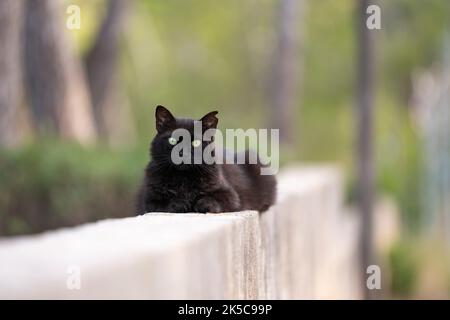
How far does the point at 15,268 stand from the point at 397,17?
30.7 metres

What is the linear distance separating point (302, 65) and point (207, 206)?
1251 inches

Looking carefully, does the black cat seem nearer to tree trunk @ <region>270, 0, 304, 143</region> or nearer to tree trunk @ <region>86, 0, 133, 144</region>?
tree trunk @ <region>86, 0, 133, 144</region>

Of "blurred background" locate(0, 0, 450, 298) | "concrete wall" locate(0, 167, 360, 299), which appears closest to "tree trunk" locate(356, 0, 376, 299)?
"blurred background" locate(0, 0, 450, 298)

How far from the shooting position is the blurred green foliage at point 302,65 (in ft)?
108

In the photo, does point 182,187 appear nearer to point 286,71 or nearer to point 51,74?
A: point 51,74

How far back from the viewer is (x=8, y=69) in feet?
39.9

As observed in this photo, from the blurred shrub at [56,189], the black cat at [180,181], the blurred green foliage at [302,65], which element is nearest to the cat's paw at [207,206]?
the black cat at [180,181]

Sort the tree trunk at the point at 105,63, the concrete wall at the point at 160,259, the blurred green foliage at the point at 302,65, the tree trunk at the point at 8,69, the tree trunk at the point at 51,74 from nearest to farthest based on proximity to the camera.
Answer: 1. the concrete wall at the point at 160,259
2. the tree trunk at the point at 8,69
3. the tree trunk at the point at 51,74
4. the tree trunk at the point at 105,63
5. the blurred green foliage at the point at 302,65

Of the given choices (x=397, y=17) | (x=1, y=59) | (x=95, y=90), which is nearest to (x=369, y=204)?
(x=95, y=90)

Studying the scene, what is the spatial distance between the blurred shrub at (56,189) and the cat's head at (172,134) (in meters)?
3.39

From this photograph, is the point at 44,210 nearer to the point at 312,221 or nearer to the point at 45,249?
the point at 312,221

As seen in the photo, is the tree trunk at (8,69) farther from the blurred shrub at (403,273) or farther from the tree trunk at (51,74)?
the blurred shrub at (403,273)

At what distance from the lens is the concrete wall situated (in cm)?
338

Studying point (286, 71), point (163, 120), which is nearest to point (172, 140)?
point (163, 120)
